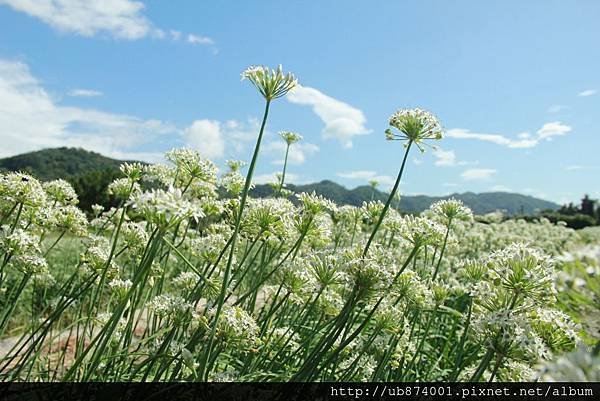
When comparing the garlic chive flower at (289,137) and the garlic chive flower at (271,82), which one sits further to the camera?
the garlic chive flower at (289,137)

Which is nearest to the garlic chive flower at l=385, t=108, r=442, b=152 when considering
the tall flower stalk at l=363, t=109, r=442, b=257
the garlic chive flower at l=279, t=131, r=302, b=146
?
the tall flower stalk at l=363, t=109, r=442, b=257

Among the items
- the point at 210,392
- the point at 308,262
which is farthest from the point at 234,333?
the point at 308,262

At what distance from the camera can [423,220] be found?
429cm

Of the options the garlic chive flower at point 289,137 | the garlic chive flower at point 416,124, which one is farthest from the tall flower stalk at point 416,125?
the garlic chive flower at point 289,137

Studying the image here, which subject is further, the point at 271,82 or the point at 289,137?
the point at 289,137

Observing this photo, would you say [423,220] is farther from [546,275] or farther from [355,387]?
[355,387]

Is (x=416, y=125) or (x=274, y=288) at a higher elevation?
(x=416, y=125)

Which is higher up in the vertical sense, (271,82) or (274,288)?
(271,82)

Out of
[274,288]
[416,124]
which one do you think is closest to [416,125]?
[416,124]

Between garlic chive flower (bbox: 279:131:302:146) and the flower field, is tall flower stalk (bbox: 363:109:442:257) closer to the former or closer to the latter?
the flower field

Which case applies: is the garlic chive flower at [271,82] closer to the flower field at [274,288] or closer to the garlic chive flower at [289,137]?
the flower field at [274,288]

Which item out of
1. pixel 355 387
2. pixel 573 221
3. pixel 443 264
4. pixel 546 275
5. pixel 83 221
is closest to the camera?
pixel 546 275

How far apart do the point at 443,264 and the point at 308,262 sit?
7.69 meters

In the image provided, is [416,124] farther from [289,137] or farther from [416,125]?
[289,137]
